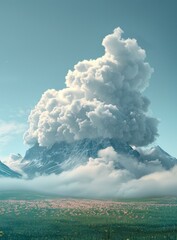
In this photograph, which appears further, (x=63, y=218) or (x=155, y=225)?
(x=63, y=218)

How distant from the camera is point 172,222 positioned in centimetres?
13725

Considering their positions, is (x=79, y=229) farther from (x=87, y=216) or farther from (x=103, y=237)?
(x=87, y=216)

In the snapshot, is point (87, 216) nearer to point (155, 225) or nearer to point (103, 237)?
point (155, 225)

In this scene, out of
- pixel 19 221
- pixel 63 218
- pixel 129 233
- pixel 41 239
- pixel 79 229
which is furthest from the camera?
pixel 63 218

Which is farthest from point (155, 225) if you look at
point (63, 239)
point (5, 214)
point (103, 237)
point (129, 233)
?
point (5, 214)

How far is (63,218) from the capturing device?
136 metres

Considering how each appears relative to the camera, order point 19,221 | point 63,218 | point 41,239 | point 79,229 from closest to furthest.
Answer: point 41,239 < point 79,229 < point 19,221 < point 63,218

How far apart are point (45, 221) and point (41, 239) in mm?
32153

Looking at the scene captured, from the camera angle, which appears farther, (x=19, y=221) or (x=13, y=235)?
(x=19, y=221)

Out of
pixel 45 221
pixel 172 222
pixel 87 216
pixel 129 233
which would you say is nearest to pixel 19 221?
pixel 45 221

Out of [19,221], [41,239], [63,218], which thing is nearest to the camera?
[41,239]

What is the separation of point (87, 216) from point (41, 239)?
48.7m

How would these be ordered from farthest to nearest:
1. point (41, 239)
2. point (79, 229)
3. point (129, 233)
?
point (79, 229), point (129, 233), point (41, 239)

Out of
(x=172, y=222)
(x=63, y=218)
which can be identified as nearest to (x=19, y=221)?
(x=63, y=218)
